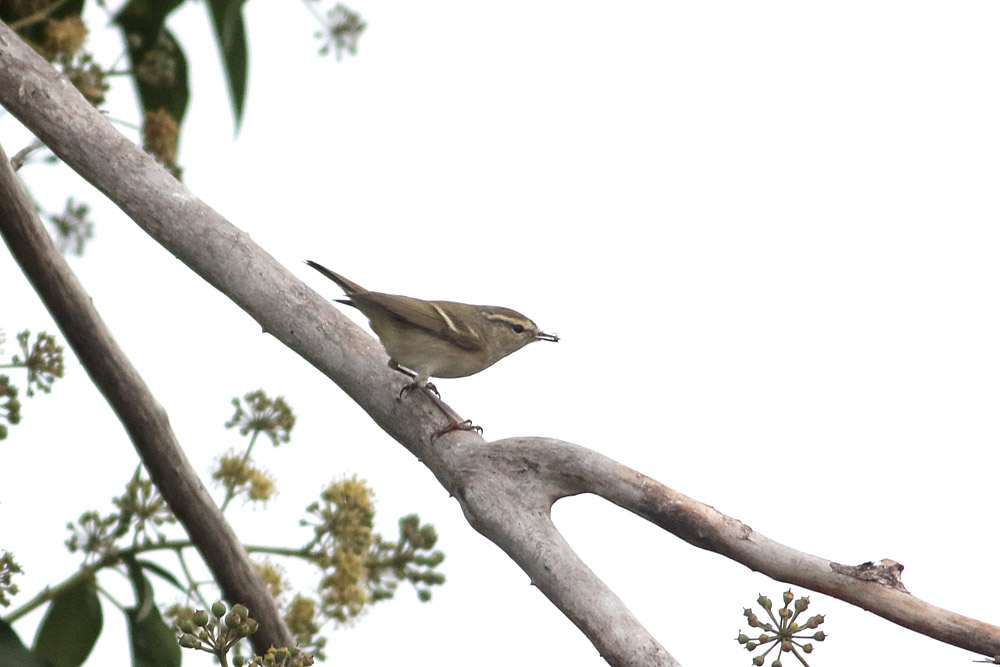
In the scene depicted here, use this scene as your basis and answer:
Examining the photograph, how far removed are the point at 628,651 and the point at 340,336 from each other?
1430 millimetres

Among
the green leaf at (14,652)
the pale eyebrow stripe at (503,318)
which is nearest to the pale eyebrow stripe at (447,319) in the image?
the pale eyebrow stripe at (503,318)

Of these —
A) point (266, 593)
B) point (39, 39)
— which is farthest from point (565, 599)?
point (39, 39)

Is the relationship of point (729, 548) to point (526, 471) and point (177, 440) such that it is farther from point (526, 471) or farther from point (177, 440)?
point (177, 440)

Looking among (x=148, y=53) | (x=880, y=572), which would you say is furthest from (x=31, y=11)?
(x=880, y=572)

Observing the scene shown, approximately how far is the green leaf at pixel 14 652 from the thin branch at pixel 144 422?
57 cm

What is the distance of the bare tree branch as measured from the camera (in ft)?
7.65

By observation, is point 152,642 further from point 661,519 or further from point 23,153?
point 661,519

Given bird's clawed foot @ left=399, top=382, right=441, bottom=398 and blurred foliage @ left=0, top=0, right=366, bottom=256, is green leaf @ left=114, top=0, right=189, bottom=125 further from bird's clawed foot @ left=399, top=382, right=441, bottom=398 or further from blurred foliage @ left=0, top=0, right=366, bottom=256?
bird's clawed foot @ left=399, top=382, right=441, bottom=398

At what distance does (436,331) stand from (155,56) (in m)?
1.67

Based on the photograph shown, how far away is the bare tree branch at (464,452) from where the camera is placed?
2.33 m

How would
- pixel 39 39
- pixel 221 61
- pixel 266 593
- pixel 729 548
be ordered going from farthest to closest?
pixel 221 61 < pixel 39 39 < pixel 266 593 < pixel 729 548

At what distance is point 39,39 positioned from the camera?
13.3 ft

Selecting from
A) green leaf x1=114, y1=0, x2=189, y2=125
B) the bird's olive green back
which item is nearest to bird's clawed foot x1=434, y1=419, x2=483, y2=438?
the bird's olive green back

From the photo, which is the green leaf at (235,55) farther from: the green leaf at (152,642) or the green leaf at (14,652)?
the green leaf at (14,652)
